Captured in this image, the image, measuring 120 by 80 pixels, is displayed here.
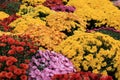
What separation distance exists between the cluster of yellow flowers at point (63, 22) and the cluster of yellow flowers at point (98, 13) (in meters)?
1.64

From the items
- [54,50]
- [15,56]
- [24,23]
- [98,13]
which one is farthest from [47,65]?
[98,13]

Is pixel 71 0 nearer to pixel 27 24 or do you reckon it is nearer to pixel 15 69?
pixel 27 24

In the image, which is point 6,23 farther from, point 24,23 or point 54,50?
point 54,50

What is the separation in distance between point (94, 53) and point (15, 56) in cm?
188

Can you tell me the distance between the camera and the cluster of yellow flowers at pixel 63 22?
13234 mm

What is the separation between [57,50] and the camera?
11023 millimetres

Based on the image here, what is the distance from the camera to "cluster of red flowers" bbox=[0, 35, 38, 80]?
8945 millimetres

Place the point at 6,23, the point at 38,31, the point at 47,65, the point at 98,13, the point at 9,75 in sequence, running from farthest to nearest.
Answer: the point at 98,13, the point at 6,23, the point at 38,31, the point at 47,65, the point at 9,75

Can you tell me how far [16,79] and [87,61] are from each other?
77.6 inches

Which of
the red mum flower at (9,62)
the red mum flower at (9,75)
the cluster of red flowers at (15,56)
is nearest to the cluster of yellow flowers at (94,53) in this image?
the cluster of red flowers at (15,56)

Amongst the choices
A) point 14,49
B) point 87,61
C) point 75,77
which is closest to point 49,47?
point 87,61

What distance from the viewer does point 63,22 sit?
13414 millimetres

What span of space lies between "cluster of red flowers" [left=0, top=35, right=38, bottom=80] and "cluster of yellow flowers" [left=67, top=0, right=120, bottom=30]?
563 cm

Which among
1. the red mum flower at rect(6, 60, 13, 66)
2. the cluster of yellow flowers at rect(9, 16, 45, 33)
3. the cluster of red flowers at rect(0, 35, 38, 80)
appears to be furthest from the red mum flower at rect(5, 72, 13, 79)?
the cluster of yellow flowers at rect(9, 16, 45, 33)
